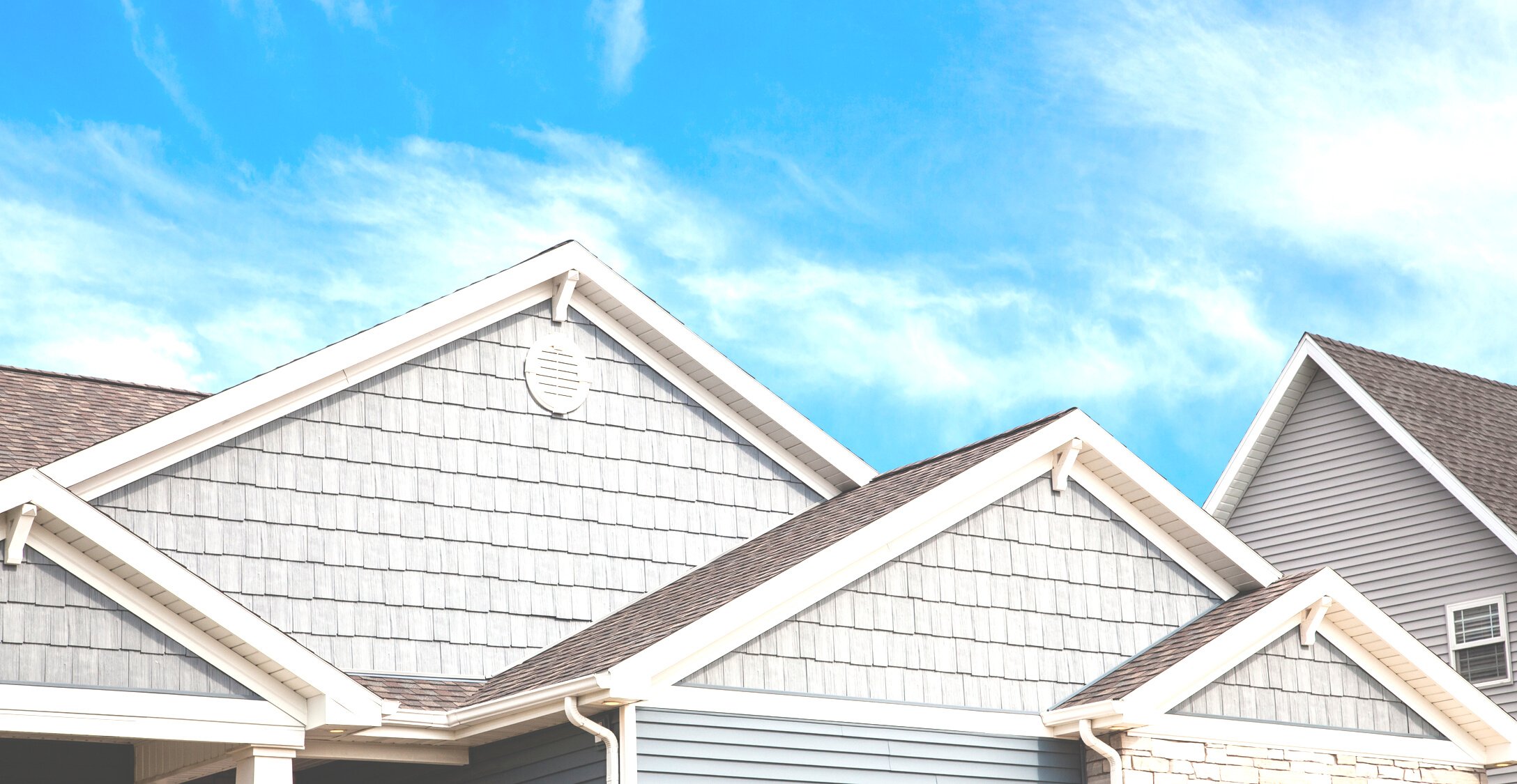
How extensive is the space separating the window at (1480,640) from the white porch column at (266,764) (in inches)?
644

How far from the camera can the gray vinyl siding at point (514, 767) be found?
1233 cm

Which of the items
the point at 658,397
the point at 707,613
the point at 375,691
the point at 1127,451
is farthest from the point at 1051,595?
the point at 375,691

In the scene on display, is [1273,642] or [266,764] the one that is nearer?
[266,764]

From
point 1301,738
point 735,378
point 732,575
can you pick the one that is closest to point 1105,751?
point 1301,738

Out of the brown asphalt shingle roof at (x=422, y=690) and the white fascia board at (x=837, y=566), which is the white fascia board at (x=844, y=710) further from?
the brown asphalt shingle roof at (x=422, y=690)

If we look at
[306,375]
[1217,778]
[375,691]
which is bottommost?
[1217,778]

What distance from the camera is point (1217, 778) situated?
13.6 m

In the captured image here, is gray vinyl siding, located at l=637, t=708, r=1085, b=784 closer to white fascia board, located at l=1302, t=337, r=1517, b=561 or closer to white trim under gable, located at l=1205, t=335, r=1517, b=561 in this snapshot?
white fascia board, located at l=1302, t=337, r=1517, b=561

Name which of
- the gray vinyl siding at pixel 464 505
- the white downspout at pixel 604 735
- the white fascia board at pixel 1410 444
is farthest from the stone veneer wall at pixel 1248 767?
the white fascia board at pixel 1410 444

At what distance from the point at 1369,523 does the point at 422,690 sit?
49.8ft

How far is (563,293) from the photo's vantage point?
637 inches

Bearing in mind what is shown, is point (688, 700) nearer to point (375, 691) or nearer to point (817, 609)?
point (817, 609)

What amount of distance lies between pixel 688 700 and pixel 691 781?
1.90ft

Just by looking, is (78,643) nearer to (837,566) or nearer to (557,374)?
(837,566)
